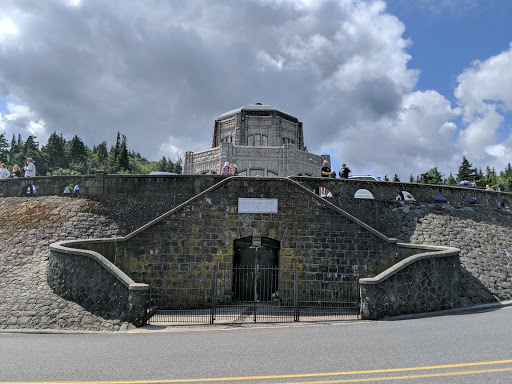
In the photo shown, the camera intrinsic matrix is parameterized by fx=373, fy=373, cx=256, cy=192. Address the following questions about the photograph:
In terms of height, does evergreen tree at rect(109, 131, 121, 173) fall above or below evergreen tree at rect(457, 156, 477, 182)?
above

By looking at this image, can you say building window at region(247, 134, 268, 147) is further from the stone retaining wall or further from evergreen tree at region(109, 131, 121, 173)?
evergreen tree at region(109, 131, 121, 173)

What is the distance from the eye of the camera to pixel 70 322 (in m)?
10.8

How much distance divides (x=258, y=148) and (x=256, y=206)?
53.6 feet

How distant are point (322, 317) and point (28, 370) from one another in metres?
8.17

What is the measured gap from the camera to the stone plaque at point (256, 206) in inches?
553

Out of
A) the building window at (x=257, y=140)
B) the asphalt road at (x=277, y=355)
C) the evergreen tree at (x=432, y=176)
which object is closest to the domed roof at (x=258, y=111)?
the building window at (x=257, y=140)

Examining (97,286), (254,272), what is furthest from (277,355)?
(254,272)

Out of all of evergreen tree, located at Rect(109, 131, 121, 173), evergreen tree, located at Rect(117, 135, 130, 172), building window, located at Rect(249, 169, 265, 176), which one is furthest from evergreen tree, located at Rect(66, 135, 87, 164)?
building window, located at Rect(249, 169, 265, 176)

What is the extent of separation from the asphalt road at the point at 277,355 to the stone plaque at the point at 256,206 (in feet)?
16.6

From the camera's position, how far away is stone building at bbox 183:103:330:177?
29734 mm

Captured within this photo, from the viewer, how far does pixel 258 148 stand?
29906 mm

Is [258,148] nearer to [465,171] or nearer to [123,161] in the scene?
[465,171]

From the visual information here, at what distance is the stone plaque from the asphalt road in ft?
16.6

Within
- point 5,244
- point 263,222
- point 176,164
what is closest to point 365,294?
point 263,222
